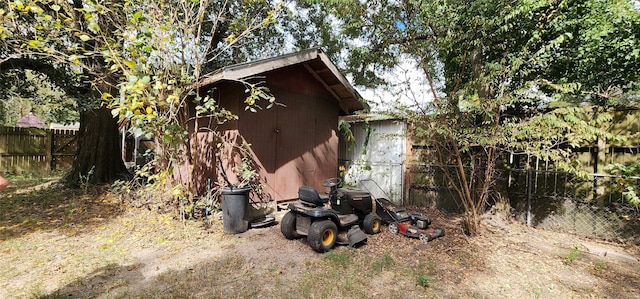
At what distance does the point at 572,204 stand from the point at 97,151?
10787 mm

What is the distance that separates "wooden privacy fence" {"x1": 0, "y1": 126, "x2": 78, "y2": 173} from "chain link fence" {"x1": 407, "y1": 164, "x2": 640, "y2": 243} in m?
14.2

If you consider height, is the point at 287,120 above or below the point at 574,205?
above

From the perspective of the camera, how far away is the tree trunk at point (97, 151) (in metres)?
7.57

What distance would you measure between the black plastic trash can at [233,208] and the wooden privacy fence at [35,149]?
10739 mm

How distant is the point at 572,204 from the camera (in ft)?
17.0

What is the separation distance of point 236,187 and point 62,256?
2.46 m

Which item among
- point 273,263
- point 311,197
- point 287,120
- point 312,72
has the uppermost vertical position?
point 312,72

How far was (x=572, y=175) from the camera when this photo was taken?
5.14 m

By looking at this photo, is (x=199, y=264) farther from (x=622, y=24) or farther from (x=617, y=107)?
(x=622, y=24)

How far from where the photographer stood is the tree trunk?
757 centimetres

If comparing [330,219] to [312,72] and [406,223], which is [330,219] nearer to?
[406,223]

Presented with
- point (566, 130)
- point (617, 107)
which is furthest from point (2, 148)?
point (617, 107)

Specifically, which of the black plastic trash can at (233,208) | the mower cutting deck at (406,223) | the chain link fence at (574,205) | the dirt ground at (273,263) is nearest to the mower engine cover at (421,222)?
the mower cutting deck at (406,223)

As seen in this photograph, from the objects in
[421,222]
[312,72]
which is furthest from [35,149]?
[421,222]
